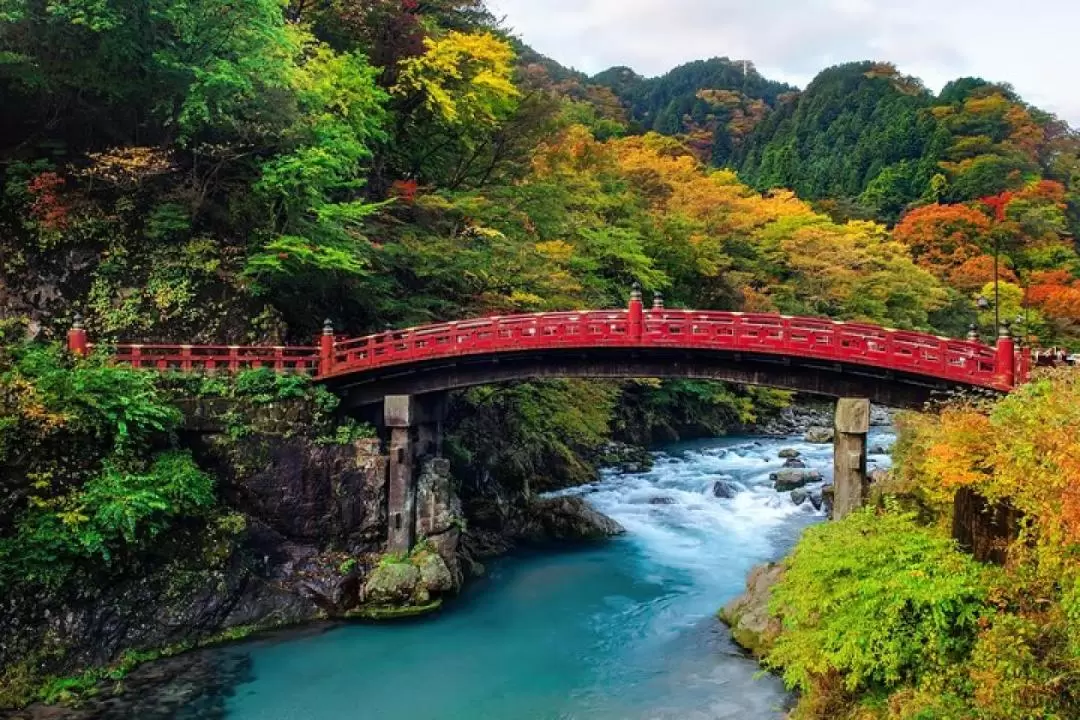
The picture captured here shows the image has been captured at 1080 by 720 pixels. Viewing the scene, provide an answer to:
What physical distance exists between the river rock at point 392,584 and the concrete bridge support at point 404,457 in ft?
2.44

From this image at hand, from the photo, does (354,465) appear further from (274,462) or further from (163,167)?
(163,167)

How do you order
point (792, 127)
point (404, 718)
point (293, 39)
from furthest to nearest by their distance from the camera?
point (792, 127) → point (293, 39) → point (404, 718)

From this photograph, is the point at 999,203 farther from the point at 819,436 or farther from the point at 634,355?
the point at 634,355

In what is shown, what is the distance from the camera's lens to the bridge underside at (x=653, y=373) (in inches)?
695

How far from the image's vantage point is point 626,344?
18.7 metres

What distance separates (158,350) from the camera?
19.9 m

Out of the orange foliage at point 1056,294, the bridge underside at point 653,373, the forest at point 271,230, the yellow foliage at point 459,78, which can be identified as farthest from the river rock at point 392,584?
the orange foliage at point 1056,294

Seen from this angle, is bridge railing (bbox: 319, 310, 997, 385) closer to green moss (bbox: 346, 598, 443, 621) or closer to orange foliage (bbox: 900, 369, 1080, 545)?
orange foliage (bbox: 900, 369, 1080, 545)

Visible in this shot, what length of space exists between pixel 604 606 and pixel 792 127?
88015 mm

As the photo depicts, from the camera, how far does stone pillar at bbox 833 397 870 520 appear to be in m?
17.6

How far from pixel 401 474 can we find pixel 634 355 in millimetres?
6579

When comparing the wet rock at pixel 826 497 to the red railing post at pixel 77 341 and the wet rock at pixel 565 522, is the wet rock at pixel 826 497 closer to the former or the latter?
the wet rock at pixel 565 522

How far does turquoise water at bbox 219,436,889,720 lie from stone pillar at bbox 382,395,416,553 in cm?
215

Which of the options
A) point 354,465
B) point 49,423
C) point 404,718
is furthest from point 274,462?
point 404,718
